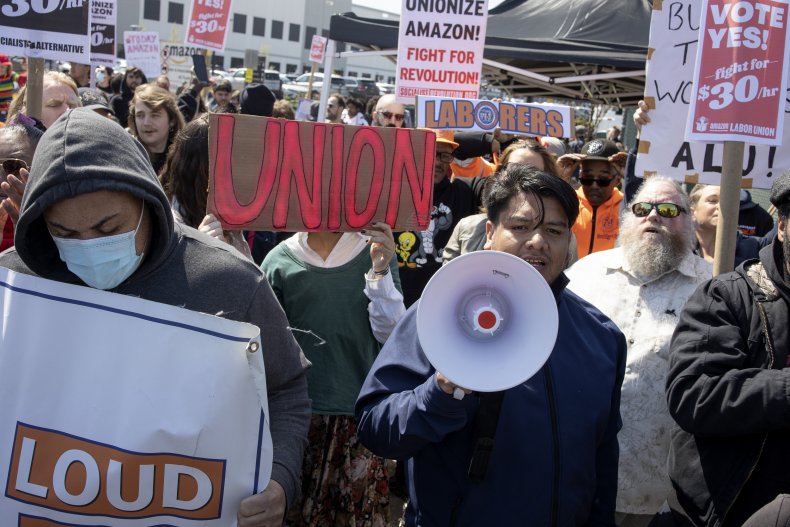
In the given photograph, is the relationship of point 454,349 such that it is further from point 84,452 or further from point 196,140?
point 196,140

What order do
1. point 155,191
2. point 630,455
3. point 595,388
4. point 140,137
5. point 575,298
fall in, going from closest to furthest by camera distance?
point 155,191 → point 595,388 → point 575,298 → point 630,455 → point 140,137

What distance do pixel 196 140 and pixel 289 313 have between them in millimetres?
755

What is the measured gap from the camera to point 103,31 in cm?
873

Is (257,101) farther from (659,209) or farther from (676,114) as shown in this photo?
(659,209)

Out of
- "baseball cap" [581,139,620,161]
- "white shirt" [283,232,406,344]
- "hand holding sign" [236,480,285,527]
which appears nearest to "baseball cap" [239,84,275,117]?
"baseball cap" [581,139,620,161]

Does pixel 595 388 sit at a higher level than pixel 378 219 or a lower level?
lower

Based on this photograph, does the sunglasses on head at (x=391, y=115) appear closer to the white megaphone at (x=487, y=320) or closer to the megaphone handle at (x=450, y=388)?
the white megaphone at (x=487, y=320)

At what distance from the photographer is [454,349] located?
6.23 feet

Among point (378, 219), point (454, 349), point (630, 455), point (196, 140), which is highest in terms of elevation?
point (196, 140)

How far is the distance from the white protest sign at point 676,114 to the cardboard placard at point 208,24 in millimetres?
7639

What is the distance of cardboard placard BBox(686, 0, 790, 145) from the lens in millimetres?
3301

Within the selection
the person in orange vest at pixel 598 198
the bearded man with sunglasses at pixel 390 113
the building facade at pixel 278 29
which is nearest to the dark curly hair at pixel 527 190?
the person in orange vest at pixel 598 198

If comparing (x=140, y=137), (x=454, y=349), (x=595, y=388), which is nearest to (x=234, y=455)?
(x=454, y=349)

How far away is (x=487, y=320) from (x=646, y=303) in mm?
1411
